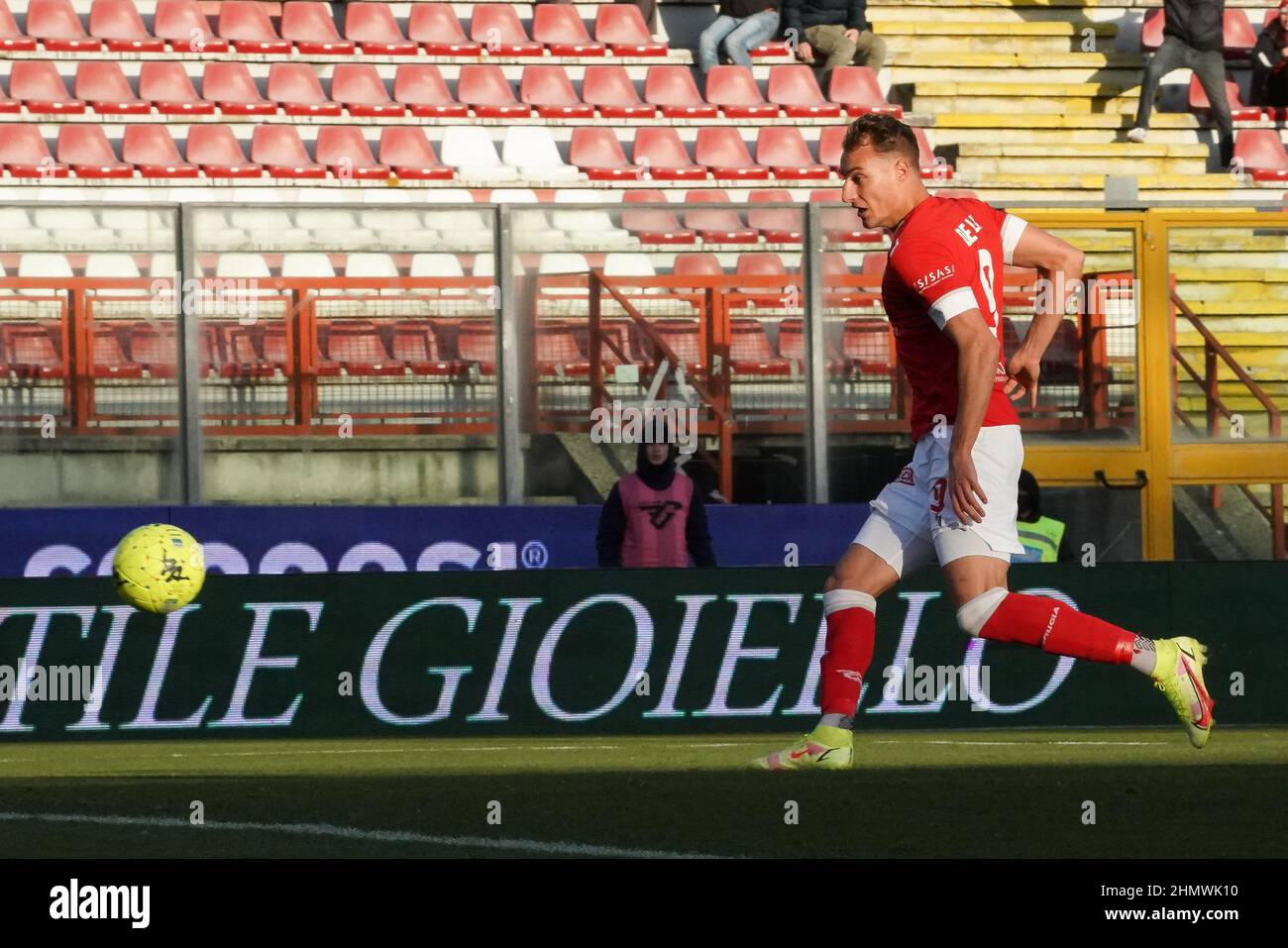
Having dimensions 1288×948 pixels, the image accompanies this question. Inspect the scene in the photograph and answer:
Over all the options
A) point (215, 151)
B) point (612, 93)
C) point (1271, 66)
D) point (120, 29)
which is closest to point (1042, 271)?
point (215, 151)

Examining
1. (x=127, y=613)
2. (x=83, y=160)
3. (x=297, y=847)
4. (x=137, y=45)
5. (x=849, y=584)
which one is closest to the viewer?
(x=297, y=847)

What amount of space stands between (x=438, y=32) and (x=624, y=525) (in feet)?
27.6

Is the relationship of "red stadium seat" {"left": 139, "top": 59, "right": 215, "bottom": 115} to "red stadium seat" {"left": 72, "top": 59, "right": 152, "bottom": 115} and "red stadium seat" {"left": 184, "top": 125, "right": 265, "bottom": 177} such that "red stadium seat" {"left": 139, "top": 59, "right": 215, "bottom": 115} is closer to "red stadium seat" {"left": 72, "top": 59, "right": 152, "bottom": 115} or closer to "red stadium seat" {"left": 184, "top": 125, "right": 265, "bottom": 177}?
"red stadium seat" {"left": 72, "top": 59, "right": 152, "bottom": 115}

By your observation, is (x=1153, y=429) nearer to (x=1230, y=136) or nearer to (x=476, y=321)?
(x=476, y=321)

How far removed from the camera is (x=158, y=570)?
846 cm

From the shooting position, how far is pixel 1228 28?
19.1m

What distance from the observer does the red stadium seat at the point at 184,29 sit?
16906mm

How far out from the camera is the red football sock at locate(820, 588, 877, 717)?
6.00 meters

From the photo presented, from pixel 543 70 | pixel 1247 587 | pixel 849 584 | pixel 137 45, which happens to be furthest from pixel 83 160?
pixel 849 584

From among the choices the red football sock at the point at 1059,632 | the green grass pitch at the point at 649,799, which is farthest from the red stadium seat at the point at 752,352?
the red football sock at the point at 1059,632

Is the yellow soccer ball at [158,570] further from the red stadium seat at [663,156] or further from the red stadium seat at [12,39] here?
the red stadium seat at [12,39]

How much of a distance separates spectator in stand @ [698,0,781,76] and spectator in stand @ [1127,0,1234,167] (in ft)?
10.5

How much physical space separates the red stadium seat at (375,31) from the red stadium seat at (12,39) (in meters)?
2.59

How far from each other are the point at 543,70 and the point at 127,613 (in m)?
9.07
